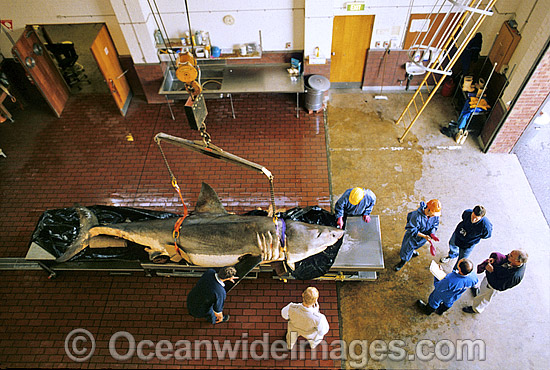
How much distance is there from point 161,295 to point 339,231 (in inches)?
128

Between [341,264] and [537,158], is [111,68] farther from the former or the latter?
[537,158]

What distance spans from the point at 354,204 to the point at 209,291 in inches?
104

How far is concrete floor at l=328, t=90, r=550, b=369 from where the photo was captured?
582cm

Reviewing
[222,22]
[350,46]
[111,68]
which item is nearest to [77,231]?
[111,68]

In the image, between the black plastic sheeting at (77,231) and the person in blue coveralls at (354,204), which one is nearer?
the person in blue coveralls at (354,204)

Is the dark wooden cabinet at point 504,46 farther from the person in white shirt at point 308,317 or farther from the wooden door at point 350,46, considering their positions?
the person in white shirt at point 308,317

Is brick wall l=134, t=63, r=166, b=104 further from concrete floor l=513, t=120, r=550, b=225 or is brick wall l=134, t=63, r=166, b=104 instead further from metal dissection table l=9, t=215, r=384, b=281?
concrete floor l=513, t=120, r=550, b=225

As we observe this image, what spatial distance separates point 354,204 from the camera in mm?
5984

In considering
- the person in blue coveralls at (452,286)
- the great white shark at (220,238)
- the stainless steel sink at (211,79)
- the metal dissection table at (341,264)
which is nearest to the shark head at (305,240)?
the great white shark at (220,238)

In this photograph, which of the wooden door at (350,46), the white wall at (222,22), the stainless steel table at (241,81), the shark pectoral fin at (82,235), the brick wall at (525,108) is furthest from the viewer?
the stainless steel table at (241,81)

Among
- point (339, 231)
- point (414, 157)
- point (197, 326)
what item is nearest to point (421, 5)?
point (414, 157)

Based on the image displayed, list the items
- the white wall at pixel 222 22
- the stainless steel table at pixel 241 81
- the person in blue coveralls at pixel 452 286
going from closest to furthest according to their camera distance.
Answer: the person in blue coveralls at pixel 452 286 < the white wall at pixel 222 22 < the stainless steel table at pixel 241 81

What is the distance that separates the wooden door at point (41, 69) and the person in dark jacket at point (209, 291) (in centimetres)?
686

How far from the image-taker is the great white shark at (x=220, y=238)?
5.42 metres
